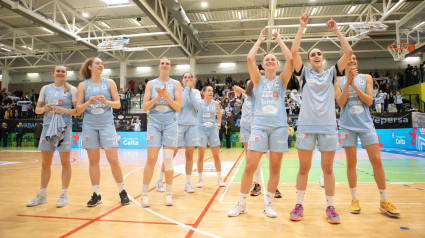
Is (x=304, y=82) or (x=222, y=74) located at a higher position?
(x=222, y=74)

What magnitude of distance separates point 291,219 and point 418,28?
12.4 meters

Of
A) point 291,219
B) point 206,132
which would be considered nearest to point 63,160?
point 206,132

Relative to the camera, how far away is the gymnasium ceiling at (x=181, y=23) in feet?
48.2

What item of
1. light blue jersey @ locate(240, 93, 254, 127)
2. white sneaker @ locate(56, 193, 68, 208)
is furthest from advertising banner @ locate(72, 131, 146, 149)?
white sneaker @ locate(56, 193, 68, 208)

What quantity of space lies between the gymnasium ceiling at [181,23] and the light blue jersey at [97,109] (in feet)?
31.9

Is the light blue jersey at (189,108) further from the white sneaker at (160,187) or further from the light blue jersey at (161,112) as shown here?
the white sneaker at (160,187)

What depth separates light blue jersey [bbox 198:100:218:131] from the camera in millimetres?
5074

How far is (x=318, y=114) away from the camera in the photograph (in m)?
3.03

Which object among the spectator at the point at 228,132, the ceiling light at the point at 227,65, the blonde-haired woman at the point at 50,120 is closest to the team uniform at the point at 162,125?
the blonde-haired woman at the point at 50,120

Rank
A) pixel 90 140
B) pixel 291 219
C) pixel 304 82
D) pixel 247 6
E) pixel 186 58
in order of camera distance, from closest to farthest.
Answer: pixel 291 219
pixel 304 82
pixel 90 140
pixel 247 6
pixel 186 58

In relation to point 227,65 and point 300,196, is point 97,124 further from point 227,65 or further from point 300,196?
point 227,65

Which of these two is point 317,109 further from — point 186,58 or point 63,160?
point 186,58

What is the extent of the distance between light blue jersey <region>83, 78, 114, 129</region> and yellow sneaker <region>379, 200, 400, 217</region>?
153 inches

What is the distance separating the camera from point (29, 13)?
12.8 m
